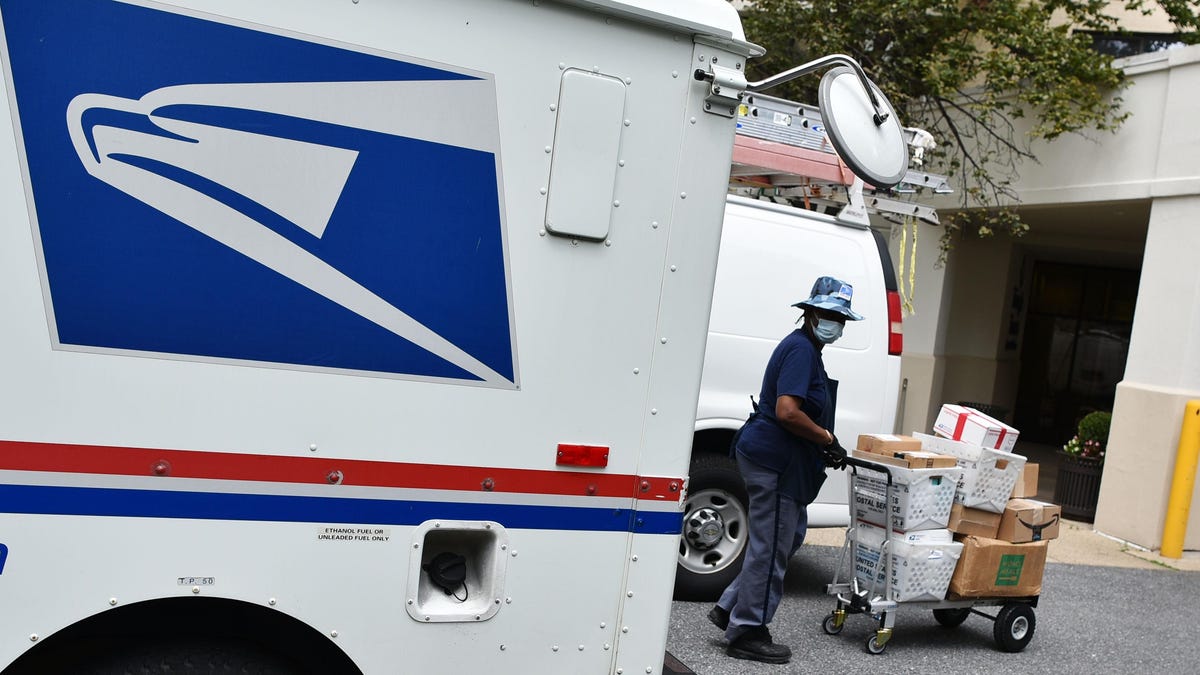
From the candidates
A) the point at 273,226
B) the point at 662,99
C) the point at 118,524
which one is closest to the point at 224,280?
the point at 273,226

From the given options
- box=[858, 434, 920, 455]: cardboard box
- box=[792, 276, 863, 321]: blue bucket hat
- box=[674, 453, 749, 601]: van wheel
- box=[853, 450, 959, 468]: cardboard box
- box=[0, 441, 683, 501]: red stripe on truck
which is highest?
box=[792, 276, 863, 321]: blue bucket hat

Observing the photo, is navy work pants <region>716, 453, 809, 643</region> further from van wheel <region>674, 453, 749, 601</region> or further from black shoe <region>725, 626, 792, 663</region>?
van wheel <region>674, 453, 749, 601</region>

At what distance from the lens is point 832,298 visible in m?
5.56

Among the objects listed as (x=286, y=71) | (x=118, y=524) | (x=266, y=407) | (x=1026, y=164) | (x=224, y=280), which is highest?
(x=1026, y=164)

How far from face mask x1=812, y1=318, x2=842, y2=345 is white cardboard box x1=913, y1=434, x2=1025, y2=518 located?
1200 mm

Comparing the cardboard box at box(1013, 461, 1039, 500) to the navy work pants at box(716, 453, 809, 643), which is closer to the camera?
the navy work pants at box(716, 453, 809, 643)

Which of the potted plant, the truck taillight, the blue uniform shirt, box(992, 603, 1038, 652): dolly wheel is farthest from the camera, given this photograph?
the potted plant

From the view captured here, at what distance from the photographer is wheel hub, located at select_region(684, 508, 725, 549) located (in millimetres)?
6539

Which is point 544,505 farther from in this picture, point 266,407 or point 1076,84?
point 1076,84

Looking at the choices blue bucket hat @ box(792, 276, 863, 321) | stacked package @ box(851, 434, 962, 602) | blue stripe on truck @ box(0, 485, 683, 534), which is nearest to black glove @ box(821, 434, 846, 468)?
stacked package @ box(851, 434, 962, 602)

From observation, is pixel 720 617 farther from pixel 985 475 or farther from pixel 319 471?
pixel 319 471

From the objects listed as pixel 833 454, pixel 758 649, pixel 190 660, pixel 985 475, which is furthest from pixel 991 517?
pixel 190 660

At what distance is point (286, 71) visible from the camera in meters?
2.69

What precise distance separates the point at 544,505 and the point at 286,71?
1.32m
